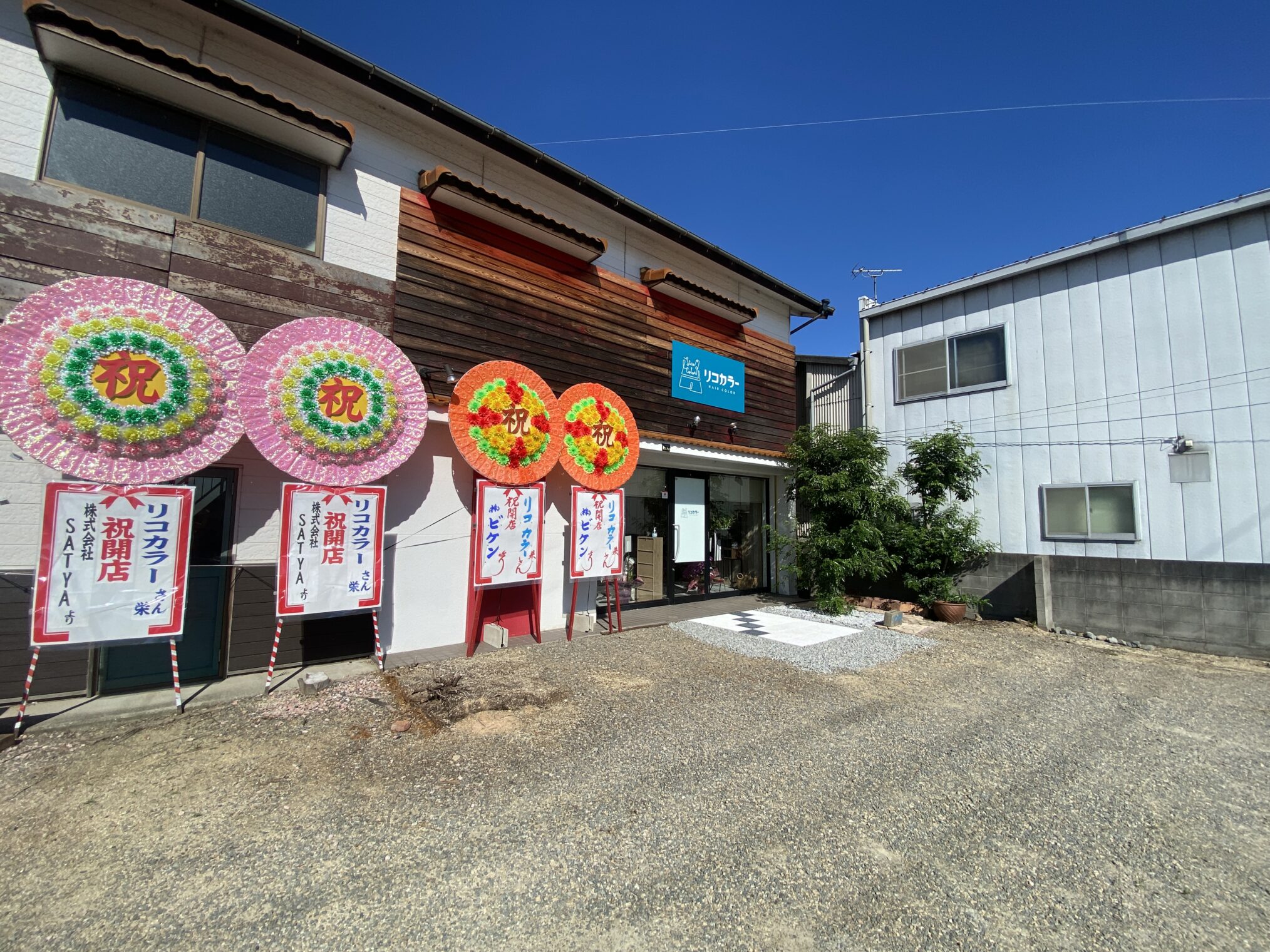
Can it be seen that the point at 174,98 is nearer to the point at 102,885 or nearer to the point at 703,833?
the point at 102,885

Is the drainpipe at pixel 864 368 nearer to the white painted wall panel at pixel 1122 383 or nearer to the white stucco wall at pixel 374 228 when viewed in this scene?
the white painted wall panel at pixel 1122 383

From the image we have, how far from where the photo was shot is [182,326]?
14.0ft

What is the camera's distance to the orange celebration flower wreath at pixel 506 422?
587cm

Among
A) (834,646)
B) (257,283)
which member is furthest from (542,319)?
(834,646)

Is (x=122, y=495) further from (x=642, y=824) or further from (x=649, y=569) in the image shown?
(x=649, y=569)

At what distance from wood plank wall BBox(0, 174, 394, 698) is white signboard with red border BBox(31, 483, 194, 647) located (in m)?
0.64

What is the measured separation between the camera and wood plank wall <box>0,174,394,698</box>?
4074 millimetres

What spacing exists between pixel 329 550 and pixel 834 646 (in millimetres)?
5630

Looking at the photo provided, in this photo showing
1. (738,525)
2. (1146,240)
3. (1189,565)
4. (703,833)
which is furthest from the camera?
(738,525)

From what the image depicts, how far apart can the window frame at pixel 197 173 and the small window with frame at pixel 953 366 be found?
9.74 meters

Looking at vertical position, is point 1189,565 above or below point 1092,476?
below

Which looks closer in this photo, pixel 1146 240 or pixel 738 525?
pixel 1146 240

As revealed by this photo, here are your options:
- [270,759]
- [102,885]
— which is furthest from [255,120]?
[102,885]

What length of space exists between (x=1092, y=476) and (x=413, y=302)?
9.77 metres
